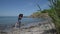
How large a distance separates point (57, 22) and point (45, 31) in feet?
7.22

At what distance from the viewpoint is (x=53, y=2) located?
8.07 m

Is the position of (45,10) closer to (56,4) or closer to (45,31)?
(56,4)

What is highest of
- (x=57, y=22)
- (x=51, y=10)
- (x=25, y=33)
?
(x=51, y=10)

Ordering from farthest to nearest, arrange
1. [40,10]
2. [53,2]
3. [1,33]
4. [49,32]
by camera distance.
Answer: [1,33] < [49,32] < [53,2] < [40,10]

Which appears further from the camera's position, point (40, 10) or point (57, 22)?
point (57, 22)

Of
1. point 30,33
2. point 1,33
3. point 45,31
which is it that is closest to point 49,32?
point 45,31

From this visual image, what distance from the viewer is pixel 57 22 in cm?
812

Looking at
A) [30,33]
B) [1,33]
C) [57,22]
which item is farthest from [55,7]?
[1,33]

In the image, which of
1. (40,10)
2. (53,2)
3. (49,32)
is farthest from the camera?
(49,32)

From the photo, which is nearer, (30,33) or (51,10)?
(51,10)

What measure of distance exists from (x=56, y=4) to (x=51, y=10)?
0.38 metres

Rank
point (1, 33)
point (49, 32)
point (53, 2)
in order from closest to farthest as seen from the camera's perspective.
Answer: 1. point (53, 2)
2. point (49, 32)
3. point (1, 33)

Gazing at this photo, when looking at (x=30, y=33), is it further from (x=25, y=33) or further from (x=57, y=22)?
(x=57, y=22)

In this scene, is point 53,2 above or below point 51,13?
above
